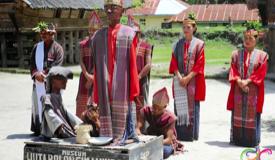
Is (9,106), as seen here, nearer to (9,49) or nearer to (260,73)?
(260,73)

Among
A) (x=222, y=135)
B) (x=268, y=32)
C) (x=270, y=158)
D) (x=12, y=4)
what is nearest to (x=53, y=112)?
(x=270, y=158)

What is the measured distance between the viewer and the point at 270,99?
43.2 feet

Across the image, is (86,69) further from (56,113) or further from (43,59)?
(56,113)

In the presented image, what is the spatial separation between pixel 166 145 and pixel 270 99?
680 cm

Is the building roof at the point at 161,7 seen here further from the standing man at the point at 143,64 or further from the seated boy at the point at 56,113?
the seated boy at the point at 56,113

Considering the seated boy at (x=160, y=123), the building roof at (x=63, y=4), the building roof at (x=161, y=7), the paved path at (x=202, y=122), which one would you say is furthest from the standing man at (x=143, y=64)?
the building roof at (x=161, y=7)

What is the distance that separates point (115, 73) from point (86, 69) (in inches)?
103

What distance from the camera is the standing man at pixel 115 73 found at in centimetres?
552

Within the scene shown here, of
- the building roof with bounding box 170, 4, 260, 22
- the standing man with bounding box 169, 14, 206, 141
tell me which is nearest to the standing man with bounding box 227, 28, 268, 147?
the standing man with bounding box 169, 14, 206, 141

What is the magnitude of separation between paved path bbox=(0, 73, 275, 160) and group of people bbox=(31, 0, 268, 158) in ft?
0.97

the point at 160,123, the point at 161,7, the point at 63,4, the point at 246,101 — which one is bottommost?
the point at 160,123

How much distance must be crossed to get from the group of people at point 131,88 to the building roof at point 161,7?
50.1m

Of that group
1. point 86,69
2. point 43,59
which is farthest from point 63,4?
point 86,69

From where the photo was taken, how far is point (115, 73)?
5527 mm
